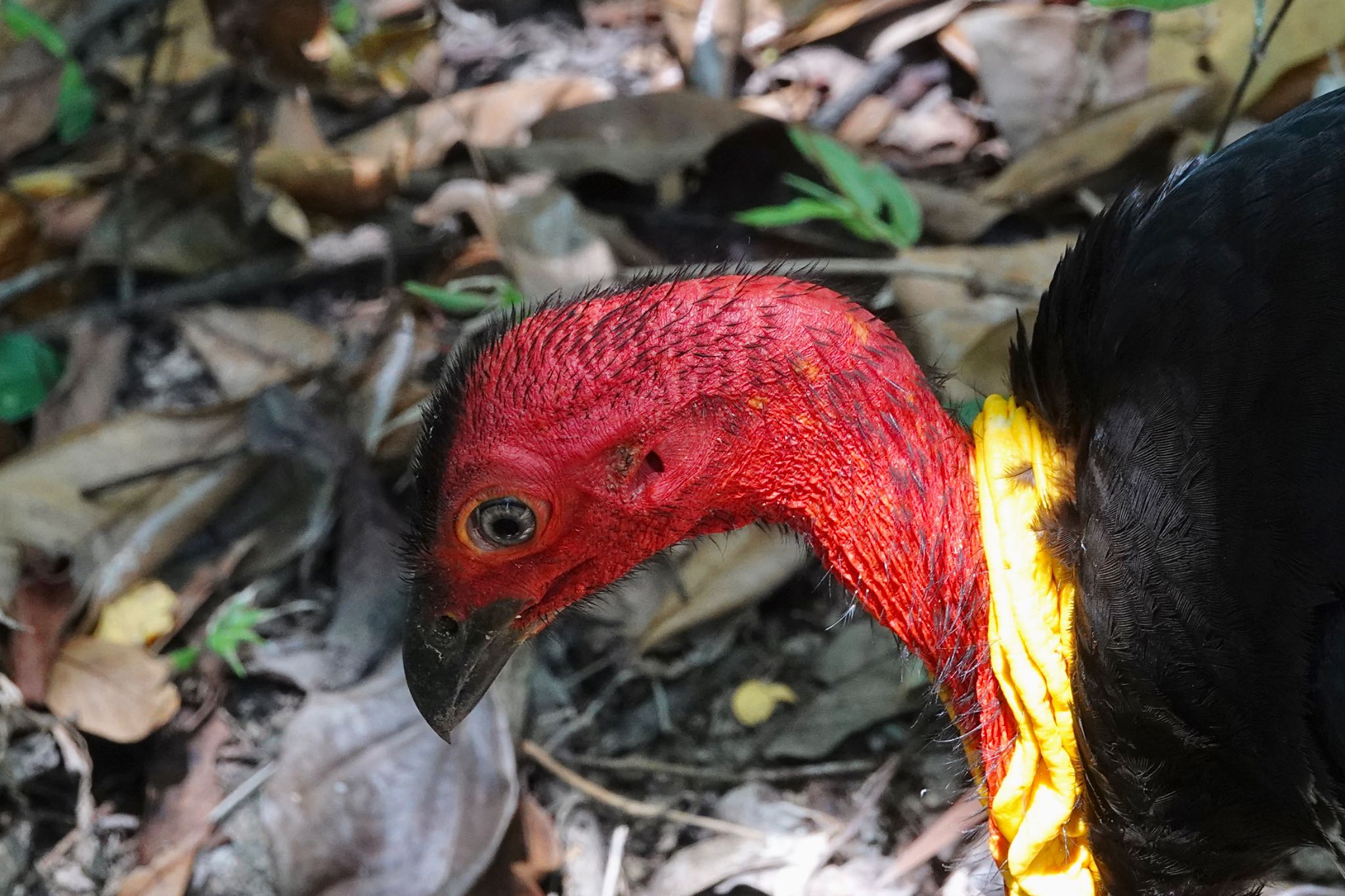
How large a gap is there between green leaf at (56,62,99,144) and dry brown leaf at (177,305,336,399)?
0.85m

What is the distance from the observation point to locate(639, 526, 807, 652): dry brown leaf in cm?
250

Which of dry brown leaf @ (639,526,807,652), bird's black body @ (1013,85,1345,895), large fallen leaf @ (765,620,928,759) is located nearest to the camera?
bird's black body @ (1013,85,1345,895)

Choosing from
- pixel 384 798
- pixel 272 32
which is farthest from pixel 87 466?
pixel 272 32

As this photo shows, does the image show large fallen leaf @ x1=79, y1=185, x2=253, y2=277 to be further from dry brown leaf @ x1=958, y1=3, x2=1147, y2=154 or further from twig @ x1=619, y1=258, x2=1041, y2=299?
dry brown leaf @ x1=958, y1=3, x2=1147, y2=154

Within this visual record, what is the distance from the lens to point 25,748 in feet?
7.82

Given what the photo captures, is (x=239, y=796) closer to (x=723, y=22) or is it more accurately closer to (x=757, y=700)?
(x=757, y=700)

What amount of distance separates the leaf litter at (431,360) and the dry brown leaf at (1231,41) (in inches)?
→ 0.6

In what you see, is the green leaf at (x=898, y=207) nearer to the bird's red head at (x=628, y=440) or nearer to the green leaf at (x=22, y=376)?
the bird's red head at (x=628, y=440)

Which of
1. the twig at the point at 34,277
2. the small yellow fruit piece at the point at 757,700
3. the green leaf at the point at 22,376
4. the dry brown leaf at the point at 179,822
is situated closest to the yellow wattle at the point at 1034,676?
the small yellow fruit piece at the point at 757,700

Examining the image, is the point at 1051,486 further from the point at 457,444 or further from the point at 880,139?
the point at 880,139

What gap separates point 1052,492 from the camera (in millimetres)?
1707

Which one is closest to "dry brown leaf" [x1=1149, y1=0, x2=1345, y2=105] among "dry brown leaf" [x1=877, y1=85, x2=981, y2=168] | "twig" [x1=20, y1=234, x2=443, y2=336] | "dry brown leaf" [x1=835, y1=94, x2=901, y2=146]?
"dry brown leaf" [x1=877, y1=85, x2=981, y2=168]

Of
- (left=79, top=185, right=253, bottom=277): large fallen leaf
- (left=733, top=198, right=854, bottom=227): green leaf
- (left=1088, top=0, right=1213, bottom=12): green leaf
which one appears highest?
(left=1088, top=0, right=1213, bottom=12): green leaf

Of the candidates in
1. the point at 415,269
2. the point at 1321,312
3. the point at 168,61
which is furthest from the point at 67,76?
the point at 1321,312
